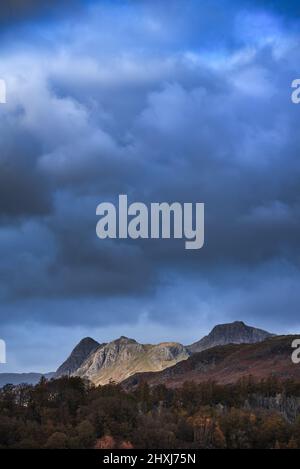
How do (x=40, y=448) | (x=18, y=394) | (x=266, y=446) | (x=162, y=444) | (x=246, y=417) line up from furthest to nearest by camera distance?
1. (x=18, y=394)
2. (x=246, y=417)
3. (x=266, y=446)
4. (x=162, y=444)
5. (x=40, y=448)

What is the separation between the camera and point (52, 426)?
13350 cm

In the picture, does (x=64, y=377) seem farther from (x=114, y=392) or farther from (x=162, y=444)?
(x=162, y=444)

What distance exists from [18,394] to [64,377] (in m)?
11.4

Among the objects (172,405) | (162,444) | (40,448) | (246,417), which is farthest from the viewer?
(172,405)

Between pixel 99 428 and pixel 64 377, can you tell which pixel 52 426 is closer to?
pixel 99 428
